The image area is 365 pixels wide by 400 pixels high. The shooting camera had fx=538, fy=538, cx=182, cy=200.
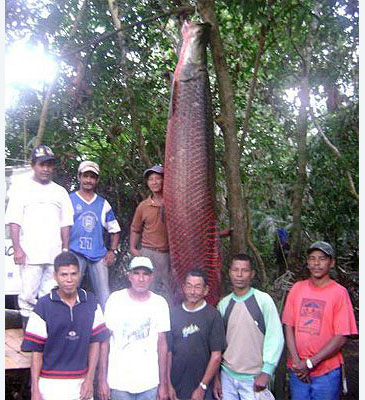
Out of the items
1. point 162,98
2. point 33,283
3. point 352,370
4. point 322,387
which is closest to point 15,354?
point 33,283

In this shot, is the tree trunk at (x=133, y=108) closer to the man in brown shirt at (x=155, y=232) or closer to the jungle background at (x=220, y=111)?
the jungle background at (x=220, y=111)

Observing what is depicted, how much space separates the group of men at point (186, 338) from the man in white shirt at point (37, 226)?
19.0 inches

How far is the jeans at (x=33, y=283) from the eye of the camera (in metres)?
3.93

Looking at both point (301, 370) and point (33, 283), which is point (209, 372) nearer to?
point (301, 370)

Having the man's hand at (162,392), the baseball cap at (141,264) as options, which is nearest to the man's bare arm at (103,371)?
the man's hand at (162,392)

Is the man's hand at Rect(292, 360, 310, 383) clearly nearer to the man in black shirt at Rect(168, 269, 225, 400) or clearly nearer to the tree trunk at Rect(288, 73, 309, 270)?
the man in black shirt at Rect(168, 269, 225, 400)

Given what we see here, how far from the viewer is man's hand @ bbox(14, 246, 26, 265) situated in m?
3.93

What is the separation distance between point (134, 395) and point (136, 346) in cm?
30

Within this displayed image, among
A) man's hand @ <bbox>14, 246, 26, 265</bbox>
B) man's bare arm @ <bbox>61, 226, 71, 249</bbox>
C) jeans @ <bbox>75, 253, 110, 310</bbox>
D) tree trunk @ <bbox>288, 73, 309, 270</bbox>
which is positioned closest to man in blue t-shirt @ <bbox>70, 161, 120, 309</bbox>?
jeans @ <bbox>75, 253, 110, 310</bbox>

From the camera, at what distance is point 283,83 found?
745 cm

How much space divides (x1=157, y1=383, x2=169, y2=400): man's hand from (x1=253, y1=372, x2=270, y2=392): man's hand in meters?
0.56

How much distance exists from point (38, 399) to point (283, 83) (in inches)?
221

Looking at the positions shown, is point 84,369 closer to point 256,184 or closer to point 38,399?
point 38,399

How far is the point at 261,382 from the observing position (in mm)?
3367
